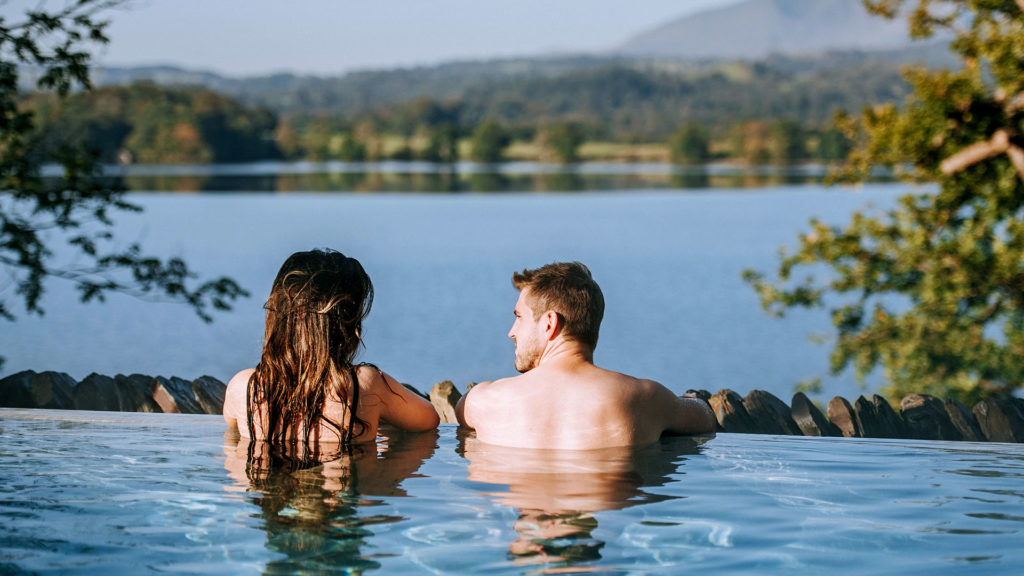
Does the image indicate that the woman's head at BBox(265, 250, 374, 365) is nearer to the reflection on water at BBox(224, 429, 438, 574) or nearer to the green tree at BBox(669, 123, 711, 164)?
the reflection on water at BBox(224, 429, 438, 574)

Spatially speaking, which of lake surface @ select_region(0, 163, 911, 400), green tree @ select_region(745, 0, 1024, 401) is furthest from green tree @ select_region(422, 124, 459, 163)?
green tree @ select_region(745, 0, 1024, 401)

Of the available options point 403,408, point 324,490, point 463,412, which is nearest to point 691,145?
point 463,412

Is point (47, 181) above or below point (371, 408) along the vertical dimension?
above

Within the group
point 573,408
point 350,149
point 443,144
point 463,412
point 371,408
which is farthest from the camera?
point 443,144

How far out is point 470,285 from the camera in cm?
2820

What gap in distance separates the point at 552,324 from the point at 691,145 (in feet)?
278

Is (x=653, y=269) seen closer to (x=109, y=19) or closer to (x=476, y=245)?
(x=476, y=245)

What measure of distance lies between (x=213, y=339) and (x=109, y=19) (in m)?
15.2

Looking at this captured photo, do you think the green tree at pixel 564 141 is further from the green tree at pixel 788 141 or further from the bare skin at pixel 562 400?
the bare skin at pixel 562 400

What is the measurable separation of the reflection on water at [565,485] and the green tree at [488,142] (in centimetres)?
9291

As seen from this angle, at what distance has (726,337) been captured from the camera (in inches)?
914

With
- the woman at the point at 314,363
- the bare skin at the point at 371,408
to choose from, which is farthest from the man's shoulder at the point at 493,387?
the woman at the point at 314,363

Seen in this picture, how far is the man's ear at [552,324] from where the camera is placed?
13.2 ft

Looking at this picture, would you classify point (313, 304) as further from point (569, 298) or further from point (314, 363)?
point (569, 298)
